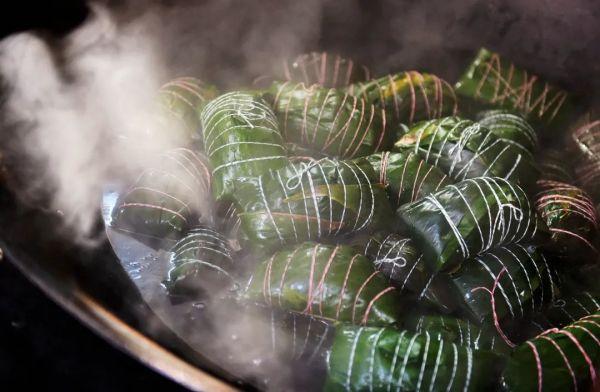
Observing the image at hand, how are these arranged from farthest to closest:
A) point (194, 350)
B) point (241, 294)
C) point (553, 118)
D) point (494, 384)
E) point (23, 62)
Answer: point (553, 118) < point (23, 62) < point (241, 294) < point (194, 350) < point (494, 384)

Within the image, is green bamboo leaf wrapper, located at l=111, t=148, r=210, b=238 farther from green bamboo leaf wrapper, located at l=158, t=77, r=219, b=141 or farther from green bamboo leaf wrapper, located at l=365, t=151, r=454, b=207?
green bamboo leaf wrapper, located at l=365, t=151, r=454, b=207

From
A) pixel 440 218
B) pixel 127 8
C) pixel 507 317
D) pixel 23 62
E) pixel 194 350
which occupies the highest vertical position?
pixel 127 8

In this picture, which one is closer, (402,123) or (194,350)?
(194,350)

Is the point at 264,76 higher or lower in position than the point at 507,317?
higher

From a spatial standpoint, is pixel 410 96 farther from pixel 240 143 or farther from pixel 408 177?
pixel 240 143

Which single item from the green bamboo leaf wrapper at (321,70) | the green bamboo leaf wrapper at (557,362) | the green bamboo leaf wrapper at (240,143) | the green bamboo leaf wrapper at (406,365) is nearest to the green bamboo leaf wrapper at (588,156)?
the green bamboo leaf wrapper at (557,362)

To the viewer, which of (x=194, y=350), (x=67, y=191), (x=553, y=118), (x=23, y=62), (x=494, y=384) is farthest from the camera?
(x=553, y=118)

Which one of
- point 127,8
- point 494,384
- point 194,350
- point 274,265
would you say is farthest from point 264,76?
point 494,384

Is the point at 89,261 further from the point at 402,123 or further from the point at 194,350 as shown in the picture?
the point at 402,123
